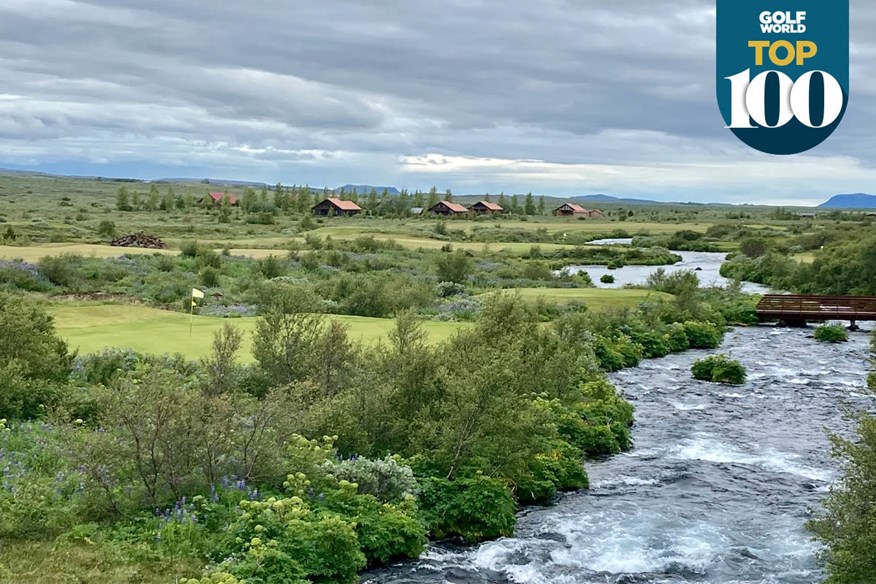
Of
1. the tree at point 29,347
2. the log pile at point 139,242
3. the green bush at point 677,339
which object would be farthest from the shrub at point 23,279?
the green bush at point 677,339

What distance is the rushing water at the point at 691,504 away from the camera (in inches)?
535

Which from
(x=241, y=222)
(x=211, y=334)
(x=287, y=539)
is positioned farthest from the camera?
(x=241, y=222)

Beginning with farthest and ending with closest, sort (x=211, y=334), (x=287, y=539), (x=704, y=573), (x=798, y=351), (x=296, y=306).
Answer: (x=798, y=351) → (x=211, y=334) → (x=296, y=306) → (x=704, y=573) → (x=287, y=539)

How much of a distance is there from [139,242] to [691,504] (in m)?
64.0

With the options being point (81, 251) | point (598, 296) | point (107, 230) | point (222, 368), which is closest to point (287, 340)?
point (222, 368)

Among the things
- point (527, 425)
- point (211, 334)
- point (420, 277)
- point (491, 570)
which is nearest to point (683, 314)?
point (420, 277)

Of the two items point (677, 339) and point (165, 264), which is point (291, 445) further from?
point (165, 264)

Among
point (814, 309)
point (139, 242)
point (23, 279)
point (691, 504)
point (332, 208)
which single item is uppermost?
point (332, 208)

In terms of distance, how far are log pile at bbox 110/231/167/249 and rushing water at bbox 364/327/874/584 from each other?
52949 millimetres

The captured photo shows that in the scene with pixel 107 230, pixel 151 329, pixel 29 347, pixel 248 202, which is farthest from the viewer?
pixel 248 202

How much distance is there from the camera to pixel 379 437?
680 inches

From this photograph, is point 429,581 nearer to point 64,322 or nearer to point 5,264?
point 64,322

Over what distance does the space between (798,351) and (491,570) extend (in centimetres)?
2917

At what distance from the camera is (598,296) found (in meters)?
49.9
